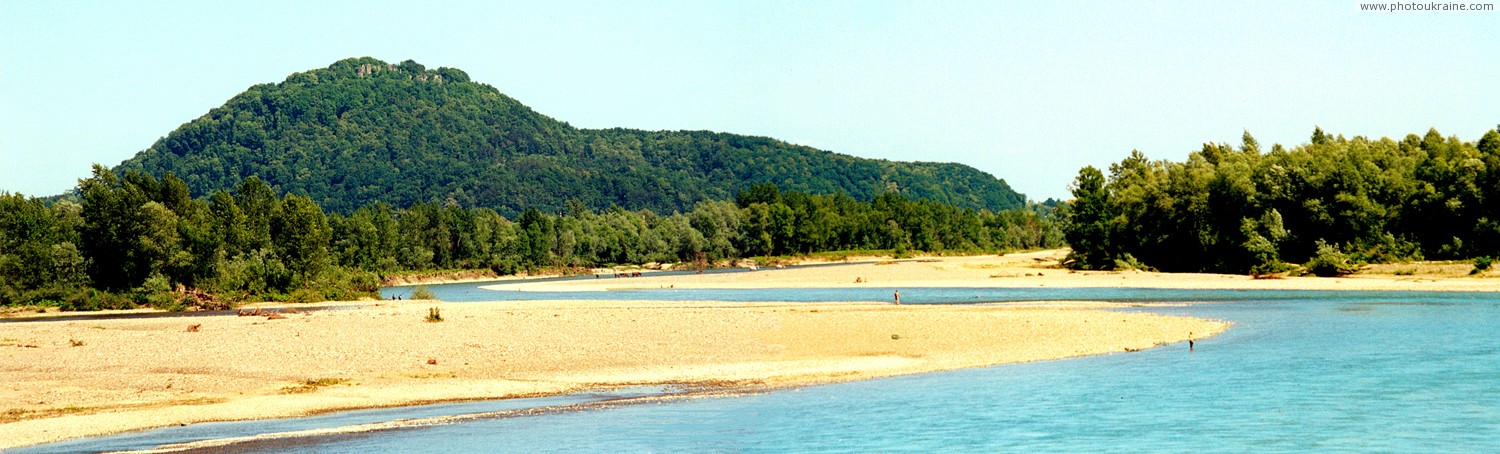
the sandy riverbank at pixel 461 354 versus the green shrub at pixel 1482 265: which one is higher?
Answer: the green shrub at pixel 1482 265

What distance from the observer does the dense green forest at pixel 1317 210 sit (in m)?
79.8

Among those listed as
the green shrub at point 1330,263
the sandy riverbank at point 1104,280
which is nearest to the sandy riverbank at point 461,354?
the sandy riverbank at point 1104,280

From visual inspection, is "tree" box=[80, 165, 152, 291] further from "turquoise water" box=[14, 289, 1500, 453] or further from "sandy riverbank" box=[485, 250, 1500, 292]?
"turquoise water" box=[14, 289, 1500, 453]

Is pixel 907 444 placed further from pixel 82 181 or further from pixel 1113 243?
pixel 1113 243

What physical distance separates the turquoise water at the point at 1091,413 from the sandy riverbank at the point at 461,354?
222 cm

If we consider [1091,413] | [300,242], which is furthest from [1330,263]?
[300,242]

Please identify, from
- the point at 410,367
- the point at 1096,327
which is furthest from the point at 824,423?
the point at 1096,327

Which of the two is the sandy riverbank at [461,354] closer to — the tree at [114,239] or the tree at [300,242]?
the tree at [114,239]

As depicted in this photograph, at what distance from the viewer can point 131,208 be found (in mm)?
70875

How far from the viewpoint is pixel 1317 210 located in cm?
8388

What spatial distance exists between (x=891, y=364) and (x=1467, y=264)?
188ft

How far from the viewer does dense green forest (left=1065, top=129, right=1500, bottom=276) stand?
79.8 meters

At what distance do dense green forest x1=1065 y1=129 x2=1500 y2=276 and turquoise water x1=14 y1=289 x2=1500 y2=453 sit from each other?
48.0 metres

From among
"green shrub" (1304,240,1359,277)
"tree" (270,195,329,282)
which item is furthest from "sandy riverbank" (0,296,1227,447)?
"green shrub" (1304,240,1359,277)
